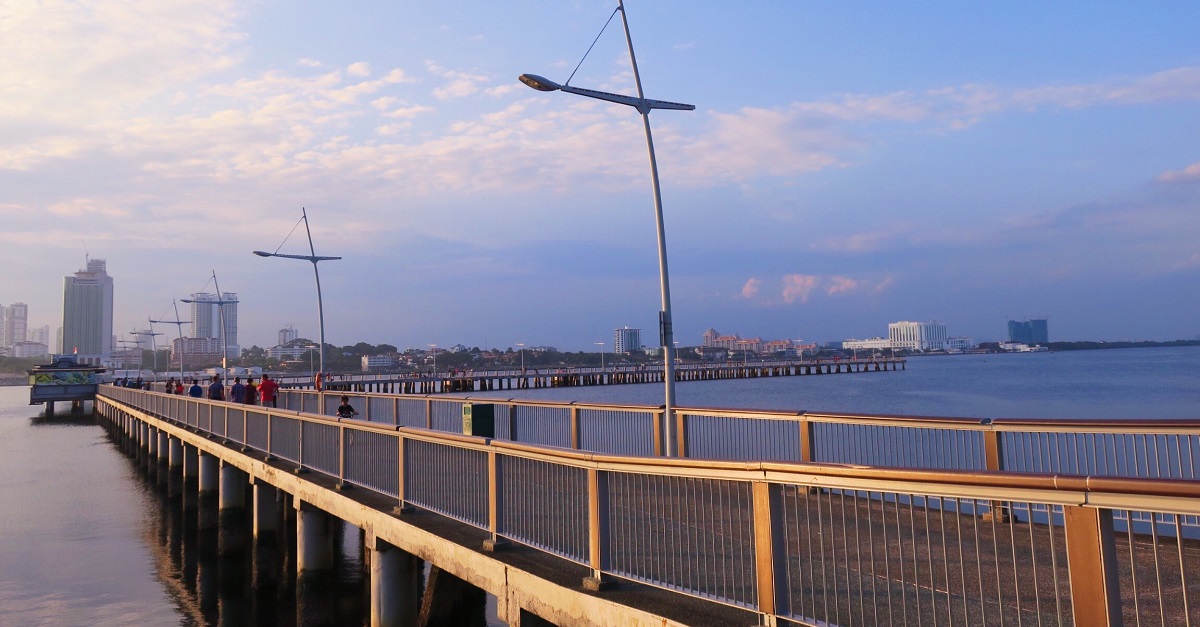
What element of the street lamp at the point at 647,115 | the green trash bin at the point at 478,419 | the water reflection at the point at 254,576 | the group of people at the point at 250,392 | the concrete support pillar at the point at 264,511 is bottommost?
the water reflection at the point at 254,576

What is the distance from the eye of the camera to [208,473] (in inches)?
935

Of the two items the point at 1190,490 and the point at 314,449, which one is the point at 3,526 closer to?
the point at 314,449

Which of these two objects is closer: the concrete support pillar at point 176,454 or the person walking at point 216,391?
the person walking at point 216,391

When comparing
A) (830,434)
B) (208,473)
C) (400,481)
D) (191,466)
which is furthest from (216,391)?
(830,434)

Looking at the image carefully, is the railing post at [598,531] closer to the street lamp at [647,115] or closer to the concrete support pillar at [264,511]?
the street lamp at [647,115]

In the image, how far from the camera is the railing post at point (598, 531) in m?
6.00

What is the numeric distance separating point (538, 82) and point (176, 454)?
2331 cm

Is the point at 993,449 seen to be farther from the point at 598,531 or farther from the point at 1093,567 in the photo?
the point at 1093,567

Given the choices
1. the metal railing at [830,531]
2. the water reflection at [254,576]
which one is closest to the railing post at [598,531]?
the metal railing at [830,531]

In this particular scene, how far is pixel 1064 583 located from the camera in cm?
596

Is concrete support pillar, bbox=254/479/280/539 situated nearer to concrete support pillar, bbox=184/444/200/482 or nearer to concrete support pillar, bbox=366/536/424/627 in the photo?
concrete support pillar, bbox=366/536/424/627

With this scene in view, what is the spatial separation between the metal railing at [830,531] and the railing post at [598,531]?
0.01 metres

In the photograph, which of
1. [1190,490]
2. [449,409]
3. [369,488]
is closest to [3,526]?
[449,409]

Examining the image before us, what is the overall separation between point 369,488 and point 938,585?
7143 millimetres
